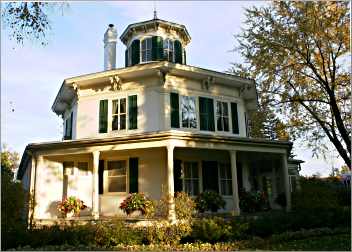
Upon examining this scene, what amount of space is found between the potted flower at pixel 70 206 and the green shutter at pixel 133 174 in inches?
87.0

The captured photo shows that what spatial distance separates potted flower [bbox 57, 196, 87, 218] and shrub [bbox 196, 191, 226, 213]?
481cm

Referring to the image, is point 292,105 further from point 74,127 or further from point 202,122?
point 74,127

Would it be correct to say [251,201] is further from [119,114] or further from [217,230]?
[119,114]

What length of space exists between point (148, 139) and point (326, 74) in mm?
12747

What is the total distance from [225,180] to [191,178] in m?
1.75

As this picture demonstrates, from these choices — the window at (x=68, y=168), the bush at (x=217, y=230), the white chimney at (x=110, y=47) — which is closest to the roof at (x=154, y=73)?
the white chimney at (x=110, y=47)

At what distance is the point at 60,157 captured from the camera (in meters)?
15.8

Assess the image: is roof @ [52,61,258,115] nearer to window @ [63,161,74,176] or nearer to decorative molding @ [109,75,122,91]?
decorative molding @ [109,75,122,91]

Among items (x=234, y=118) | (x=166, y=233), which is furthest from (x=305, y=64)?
(x=166, y=233)

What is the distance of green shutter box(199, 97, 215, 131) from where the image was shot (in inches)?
662

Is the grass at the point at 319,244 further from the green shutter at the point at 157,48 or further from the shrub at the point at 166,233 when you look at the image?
the green shutter at the point at 157,48

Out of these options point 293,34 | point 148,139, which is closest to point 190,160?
point 148,139

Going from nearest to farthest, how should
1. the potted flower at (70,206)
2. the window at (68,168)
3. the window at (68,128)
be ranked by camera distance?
the potted flower at (70,206), the window at (68,168), the window at (68,128)

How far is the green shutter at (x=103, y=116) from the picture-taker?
16.4m
